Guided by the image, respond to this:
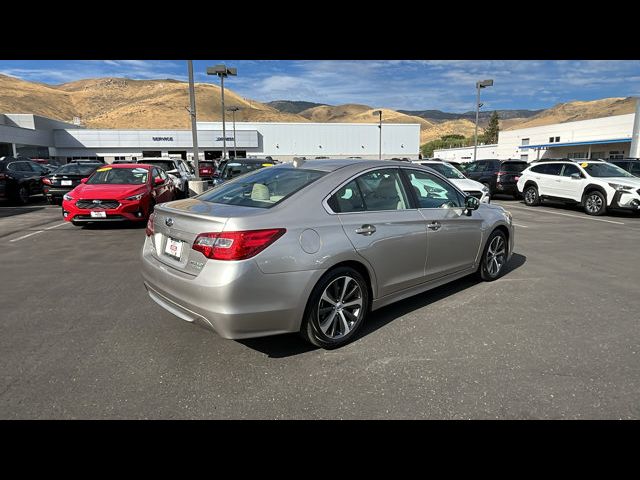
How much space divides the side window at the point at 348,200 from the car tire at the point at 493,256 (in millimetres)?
2278

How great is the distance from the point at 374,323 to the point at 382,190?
1.33m

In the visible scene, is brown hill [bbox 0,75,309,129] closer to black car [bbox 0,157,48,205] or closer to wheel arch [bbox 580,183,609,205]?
black car [bbox 0,157,48,205]

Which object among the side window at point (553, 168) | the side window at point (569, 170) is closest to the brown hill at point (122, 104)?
the side window at point (553, 168)

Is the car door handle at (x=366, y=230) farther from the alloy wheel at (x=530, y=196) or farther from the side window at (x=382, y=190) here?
the alloy wheel at (x=530, y=196)

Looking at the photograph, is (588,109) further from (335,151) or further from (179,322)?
(179,322)

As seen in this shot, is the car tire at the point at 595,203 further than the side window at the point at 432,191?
Yes

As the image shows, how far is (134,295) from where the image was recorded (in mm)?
4777

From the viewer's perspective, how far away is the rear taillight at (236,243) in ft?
9.32

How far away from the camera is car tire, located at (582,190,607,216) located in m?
11.7

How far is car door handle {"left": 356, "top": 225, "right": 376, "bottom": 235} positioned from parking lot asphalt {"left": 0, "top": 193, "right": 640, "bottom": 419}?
0.98 meters

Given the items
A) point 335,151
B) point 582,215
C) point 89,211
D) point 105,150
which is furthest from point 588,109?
point 89,211

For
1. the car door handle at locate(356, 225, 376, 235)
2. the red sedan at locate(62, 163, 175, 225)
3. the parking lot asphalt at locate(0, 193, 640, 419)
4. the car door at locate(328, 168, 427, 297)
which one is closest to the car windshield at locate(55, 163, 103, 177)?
the red sedan at locate(62, 163, 175, 225)
